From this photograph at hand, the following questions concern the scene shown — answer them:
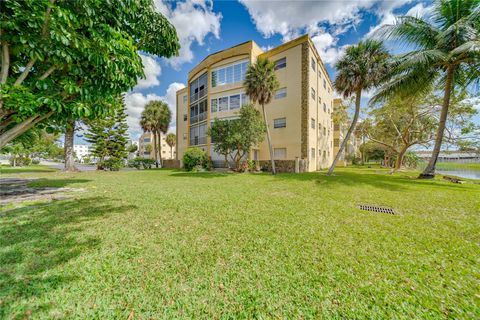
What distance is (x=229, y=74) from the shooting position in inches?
854

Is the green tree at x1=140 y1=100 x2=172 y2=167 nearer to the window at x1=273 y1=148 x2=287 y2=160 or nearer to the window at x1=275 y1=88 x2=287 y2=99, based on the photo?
the window at x1=275 y1=88 x2=287 y2=99

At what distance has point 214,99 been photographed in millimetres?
22594

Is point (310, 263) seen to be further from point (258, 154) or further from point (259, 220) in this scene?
point (258, 154)

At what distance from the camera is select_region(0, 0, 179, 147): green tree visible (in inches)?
130

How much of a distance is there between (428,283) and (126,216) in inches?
276

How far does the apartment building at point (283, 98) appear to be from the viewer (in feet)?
61.0

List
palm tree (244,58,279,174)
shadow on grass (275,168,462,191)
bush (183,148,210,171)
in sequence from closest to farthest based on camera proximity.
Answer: shadow on grass (275,168,462,191) < palm tree (244,58,279,174) < bush (183,148,210,171)

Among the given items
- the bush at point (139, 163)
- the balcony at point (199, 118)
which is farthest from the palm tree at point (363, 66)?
the bush at point (139, 163)

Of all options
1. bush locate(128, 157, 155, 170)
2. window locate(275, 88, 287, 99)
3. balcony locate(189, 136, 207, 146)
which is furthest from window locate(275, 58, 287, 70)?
bush locate(128, 157, 155, 170)

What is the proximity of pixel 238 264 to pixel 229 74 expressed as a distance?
22.3 metres

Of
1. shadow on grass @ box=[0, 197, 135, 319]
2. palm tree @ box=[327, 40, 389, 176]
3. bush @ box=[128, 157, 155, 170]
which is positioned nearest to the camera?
shadow on grass @ box=[0, 197, 135, 319]

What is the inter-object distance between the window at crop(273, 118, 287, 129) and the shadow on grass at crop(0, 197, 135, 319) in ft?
55.8

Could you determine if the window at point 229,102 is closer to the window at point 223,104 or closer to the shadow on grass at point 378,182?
the window at point 223,104

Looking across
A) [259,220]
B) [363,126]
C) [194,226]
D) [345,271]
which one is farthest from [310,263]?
[363,126]
